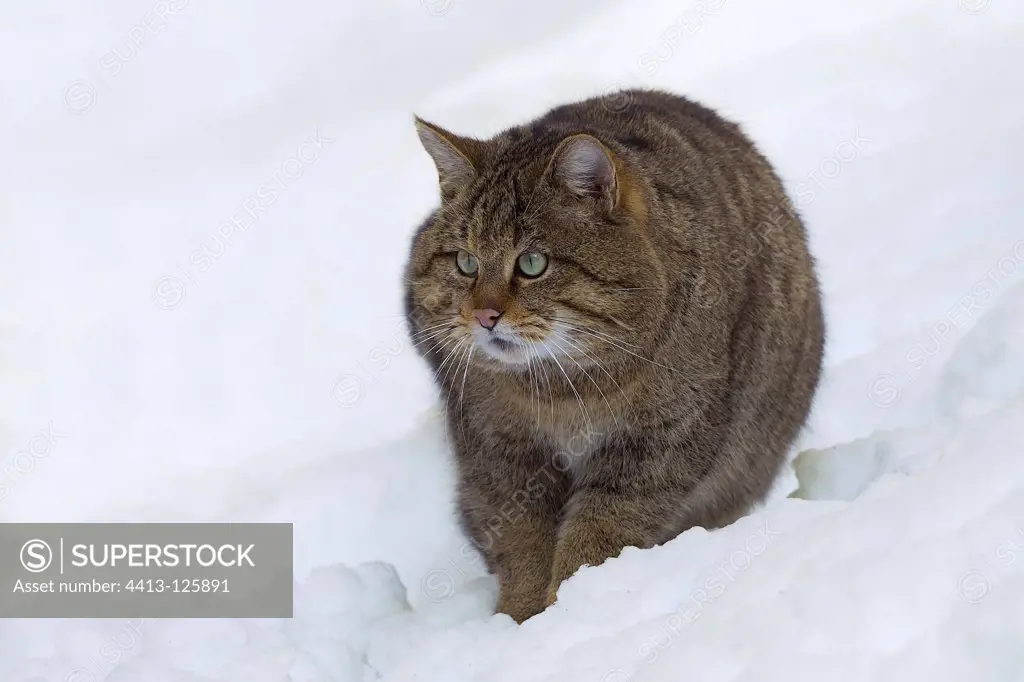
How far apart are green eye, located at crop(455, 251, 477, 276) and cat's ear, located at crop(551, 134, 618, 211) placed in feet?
1.06

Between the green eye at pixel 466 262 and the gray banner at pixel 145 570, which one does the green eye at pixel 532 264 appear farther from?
the gray banner at pixel 145 570

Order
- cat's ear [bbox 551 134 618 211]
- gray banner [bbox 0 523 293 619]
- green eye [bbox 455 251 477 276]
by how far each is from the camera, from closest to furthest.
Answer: cat's ear [bbox 551 134 618 211], green eye [bbox 455 251 477 276], gray banner [bbox 0 523 293 619]

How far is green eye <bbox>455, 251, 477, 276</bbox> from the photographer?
323cm

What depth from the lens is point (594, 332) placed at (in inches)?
123

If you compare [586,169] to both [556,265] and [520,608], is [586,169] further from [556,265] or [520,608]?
[520,608]

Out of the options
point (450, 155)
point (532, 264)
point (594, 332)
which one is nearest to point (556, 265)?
point (532, 264)

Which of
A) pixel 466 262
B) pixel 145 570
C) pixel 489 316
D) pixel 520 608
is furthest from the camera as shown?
pixel 145 570

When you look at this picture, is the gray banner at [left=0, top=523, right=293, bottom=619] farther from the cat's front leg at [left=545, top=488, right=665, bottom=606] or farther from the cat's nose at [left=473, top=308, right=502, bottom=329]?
the cat's nose at [left=473, top=308, right=502, bottom=329]

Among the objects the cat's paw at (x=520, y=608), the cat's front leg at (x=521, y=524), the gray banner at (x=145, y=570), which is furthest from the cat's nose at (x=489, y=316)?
the gray banner at (x=145, y=570)

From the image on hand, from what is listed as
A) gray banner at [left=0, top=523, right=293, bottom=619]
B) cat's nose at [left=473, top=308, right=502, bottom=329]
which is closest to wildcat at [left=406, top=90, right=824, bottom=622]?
cat's nose at [left=473, top=308, right=502, bottom=329]

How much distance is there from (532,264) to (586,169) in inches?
11.5

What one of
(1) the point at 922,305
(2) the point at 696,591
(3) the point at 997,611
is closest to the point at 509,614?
(2) the point at 696,591

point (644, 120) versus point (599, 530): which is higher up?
point (644, 120)

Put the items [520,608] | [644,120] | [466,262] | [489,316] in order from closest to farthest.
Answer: [489,316]
[466,262]
[520,608]
[644,120]
